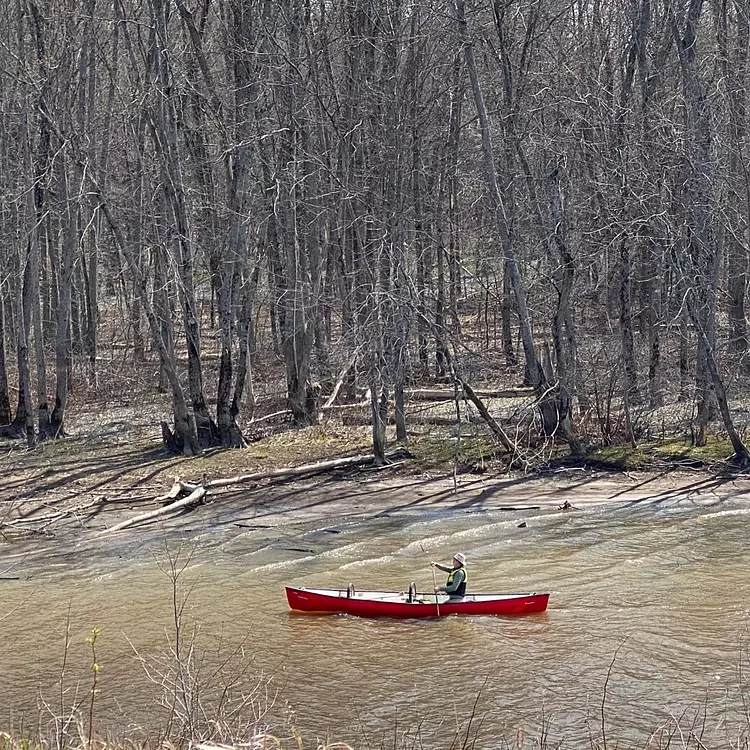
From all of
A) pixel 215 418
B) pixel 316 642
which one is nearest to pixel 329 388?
pixel 215 418

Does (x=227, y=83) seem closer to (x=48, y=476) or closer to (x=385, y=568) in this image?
(x=48, y=476)

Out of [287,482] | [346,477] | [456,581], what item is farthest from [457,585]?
[287,482]

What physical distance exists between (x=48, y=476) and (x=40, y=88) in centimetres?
723

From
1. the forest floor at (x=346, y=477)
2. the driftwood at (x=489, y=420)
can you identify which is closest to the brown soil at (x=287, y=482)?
the forest floor at (x=346, y=477)

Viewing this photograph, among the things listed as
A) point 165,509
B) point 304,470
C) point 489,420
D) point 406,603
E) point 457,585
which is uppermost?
point 489,420

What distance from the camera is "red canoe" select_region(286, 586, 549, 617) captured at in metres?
12.2

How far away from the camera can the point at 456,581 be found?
1245 cm

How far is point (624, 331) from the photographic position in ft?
69.1

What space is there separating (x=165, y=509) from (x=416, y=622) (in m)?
6.39

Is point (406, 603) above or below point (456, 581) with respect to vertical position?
below

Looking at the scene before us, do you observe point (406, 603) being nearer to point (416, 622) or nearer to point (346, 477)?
point (416, 622)

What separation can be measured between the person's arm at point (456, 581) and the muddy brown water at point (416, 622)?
1.19 feet

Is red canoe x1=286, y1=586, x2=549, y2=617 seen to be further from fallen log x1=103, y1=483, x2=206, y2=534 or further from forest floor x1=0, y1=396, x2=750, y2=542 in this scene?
forest floor x1=0, y1=396, x2=750, y2=542

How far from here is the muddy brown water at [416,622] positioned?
9734 mm
